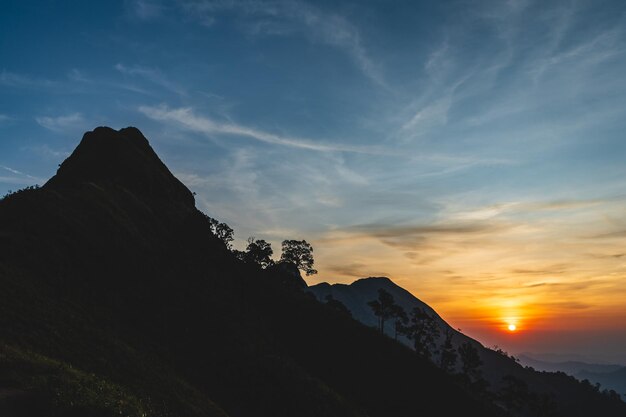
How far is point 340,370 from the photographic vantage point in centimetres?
8738

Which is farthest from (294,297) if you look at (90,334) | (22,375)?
(22,375)

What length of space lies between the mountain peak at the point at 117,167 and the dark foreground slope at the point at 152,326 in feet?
1.71

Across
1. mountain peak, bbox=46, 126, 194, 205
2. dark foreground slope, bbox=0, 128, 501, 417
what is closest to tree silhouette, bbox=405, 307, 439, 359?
dark foreground slope, bbox=0, 128, 501, 417

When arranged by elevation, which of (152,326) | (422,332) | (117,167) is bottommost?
(152,326)

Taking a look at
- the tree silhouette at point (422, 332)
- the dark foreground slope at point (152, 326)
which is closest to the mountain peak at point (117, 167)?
the dark foreground slope at point (152, 326)

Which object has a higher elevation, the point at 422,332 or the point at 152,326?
the point at 422,332

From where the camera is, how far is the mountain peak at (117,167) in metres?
118

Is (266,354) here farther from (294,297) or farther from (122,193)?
(122,193)

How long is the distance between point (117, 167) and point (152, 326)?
7354 centimetres

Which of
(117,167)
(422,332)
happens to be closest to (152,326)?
(117,167)

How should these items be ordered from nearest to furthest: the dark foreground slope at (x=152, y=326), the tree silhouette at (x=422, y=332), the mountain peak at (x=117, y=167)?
the dark foreground slope at (x=152, y=326)
the mountain peak at (x=117, y=167)
the tree silhouette at (x=422, y=332)

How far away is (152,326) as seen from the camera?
2425 inches

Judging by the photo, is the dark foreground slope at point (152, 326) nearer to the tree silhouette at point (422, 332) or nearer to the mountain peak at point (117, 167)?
the mountain peak at point (117, 167)

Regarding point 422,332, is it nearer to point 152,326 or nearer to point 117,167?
Result: point 152,326
